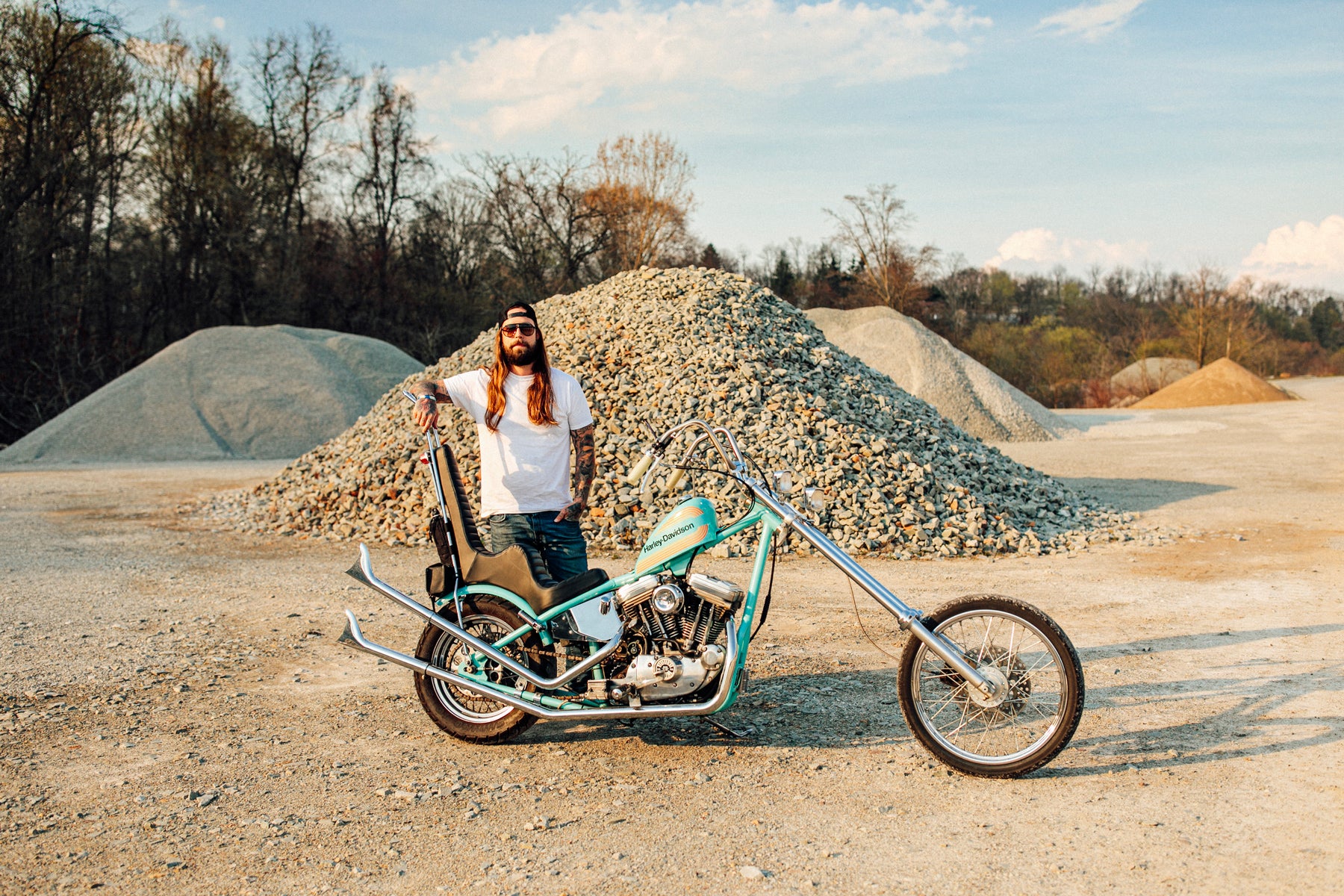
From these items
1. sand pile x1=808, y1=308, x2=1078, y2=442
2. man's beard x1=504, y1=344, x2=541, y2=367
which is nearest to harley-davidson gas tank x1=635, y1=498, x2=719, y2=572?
man's beard x1=504, y1=344, x2=541, y2=367

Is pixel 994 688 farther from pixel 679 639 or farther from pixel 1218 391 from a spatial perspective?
pixel 1218 391

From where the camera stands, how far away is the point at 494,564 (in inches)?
158

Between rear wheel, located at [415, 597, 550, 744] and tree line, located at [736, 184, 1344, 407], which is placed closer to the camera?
rear wheel, located at [415, 597, 550, 744]

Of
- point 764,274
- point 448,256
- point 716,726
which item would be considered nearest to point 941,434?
point 716,726

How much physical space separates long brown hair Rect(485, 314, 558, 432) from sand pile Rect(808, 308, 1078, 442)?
20037 mm

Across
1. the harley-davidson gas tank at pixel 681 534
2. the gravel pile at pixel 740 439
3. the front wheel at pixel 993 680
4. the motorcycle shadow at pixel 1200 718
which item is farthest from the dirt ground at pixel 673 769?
the gravel pile at pixel 740 439

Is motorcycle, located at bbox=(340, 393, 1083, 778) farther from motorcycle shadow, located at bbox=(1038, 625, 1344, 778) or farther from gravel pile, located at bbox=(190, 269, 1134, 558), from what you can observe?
gravel pile, located at bbox=(190, 269, 1134, 558)

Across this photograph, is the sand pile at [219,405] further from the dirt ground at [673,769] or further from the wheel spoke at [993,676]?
the wheel spoke at [993,676]

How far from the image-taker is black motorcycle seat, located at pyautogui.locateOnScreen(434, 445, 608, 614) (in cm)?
391

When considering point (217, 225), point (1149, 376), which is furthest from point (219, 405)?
point (1149, 376)

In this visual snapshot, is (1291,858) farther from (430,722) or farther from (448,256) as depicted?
(448,256)

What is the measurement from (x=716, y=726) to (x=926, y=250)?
46.0 metres

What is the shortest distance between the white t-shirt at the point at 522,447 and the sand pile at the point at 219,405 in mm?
18935

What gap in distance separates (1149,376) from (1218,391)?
1100 cm
